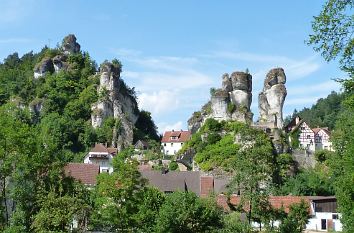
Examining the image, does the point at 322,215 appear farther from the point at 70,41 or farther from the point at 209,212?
the point at 70,41

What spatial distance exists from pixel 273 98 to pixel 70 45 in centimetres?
3989

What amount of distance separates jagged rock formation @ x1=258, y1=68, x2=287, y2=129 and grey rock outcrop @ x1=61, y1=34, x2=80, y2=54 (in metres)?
37.1

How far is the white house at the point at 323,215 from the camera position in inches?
1973

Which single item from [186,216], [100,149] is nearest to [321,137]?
[100,149]

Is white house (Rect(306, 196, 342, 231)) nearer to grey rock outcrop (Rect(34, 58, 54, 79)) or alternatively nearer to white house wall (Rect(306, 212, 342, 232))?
white house wall (Rect(306, 212, 342, 232))

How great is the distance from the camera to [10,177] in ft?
82.6

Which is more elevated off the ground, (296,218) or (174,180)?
(174,180)

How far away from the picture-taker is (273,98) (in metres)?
74.5

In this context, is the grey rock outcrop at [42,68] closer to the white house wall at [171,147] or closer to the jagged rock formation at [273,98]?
the white house wall at [171,147]

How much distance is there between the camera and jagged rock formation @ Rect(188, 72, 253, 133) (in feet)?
237

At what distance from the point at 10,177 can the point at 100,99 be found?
182 ft

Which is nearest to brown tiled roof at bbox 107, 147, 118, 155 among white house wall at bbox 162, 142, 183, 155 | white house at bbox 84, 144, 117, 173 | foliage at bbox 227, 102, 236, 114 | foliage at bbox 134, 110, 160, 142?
white house at bbox 84, 144, 117, 173

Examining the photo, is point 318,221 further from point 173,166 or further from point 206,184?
point 173,166

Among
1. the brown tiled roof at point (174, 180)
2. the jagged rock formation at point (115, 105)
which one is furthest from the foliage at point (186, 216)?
the jagged rock formation at point (115, 105)
